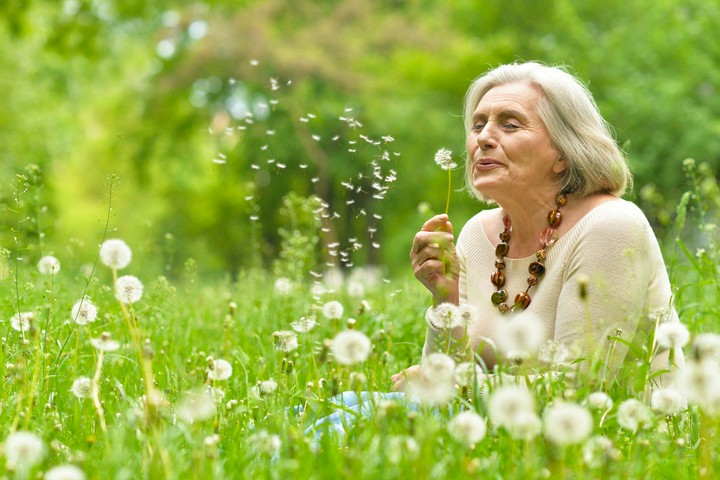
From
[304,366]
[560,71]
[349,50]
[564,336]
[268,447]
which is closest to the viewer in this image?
[268,447]

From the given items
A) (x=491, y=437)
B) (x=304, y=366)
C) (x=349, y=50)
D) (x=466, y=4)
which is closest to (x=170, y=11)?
(x=349, y=50)

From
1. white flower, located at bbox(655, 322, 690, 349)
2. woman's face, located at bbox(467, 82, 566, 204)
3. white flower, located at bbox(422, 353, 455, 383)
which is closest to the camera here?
white flower, located at bbox(422, 353, 455, 383)

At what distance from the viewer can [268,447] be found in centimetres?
230

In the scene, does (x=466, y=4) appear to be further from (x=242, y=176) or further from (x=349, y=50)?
(x=242, y=176)

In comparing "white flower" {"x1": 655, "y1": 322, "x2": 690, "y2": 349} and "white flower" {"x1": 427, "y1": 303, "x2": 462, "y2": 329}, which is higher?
"white flower" {"x1": 427, "y1": 303, "x2": 462, "y2": 329}

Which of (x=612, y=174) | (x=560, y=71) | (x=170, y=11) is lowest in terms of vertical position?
(x=612, y=174)

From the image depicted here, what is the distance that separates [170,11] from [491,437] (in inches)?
830

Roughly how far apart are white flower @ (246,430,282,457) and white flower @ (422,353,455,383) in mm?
425

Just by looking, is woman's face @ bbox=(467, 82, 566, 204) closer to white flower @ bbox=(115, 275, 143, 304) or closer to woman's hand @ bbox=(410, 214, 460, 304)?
woman's hand @ bbox=(410, 214, 460, 304)

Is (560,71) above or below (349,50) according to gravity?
below

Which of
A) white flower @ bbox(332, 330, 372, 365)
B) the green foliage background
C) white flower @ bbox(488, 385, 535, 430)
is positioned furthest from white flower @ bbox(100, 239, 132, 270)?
the green foliage background

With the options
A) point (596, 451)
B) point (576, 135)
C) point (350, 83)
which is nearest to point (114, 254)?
point (596, 451)

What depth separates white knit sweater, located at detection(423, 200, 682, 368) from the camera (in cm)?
316

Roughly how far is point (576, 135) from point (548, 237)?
17.4 inches
